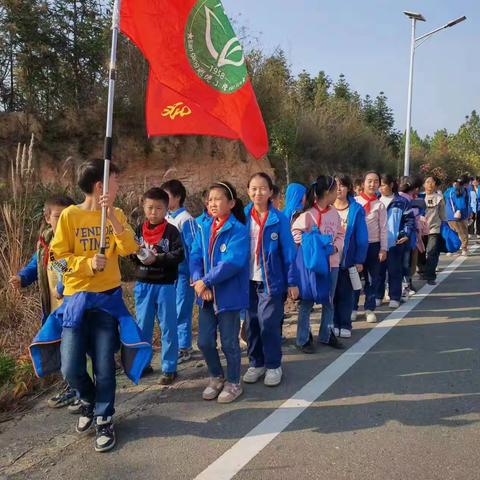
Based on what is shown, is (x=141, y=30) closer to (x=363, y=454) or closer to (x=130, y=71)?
(x=363, y=454)

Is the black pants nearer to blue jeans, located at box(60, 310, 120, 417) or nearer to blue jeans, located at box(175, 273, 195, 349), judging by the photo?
blue jeans, located at box(175, 273, 195, 349)

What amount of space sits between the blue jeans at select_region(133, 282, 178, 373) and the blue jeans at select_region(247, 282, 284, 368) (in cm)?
67

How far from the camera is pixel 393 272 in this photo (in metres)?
7.18

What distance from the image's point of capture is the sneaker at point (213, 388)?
3947 millimetres

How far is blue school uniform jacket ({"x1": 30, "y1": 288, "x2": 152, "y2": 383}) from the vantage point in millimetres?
3281

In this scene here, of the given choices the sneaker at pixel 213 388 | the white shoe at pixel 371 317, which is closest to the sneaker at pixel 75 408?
the sneaker at pixel 213 388

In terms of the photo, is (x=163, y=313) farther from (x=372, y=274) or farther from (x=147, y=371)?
(x=372, y=274)

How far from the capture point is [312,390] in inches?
161

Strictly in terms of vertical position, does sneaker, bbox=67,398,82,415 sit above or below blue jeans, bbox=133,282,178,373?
below

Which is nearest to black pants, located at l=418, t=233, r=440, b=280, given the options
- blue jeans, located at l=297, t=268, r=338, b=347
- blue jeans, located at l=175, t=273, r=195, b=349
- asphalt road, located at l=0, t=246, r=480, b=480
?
blue jeans, located at l=297, t=268, r=338, b=347

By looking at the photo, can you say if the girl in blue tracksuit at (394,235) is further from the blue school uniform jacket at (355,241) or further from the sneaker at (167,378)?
the sneaker at (167,378)

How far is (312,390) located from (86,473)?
74.1 inches

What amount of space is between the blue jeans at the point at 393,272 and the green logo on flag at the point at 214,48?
3816 mm

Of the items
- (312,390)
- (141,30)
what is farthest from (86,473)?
(141,30)
